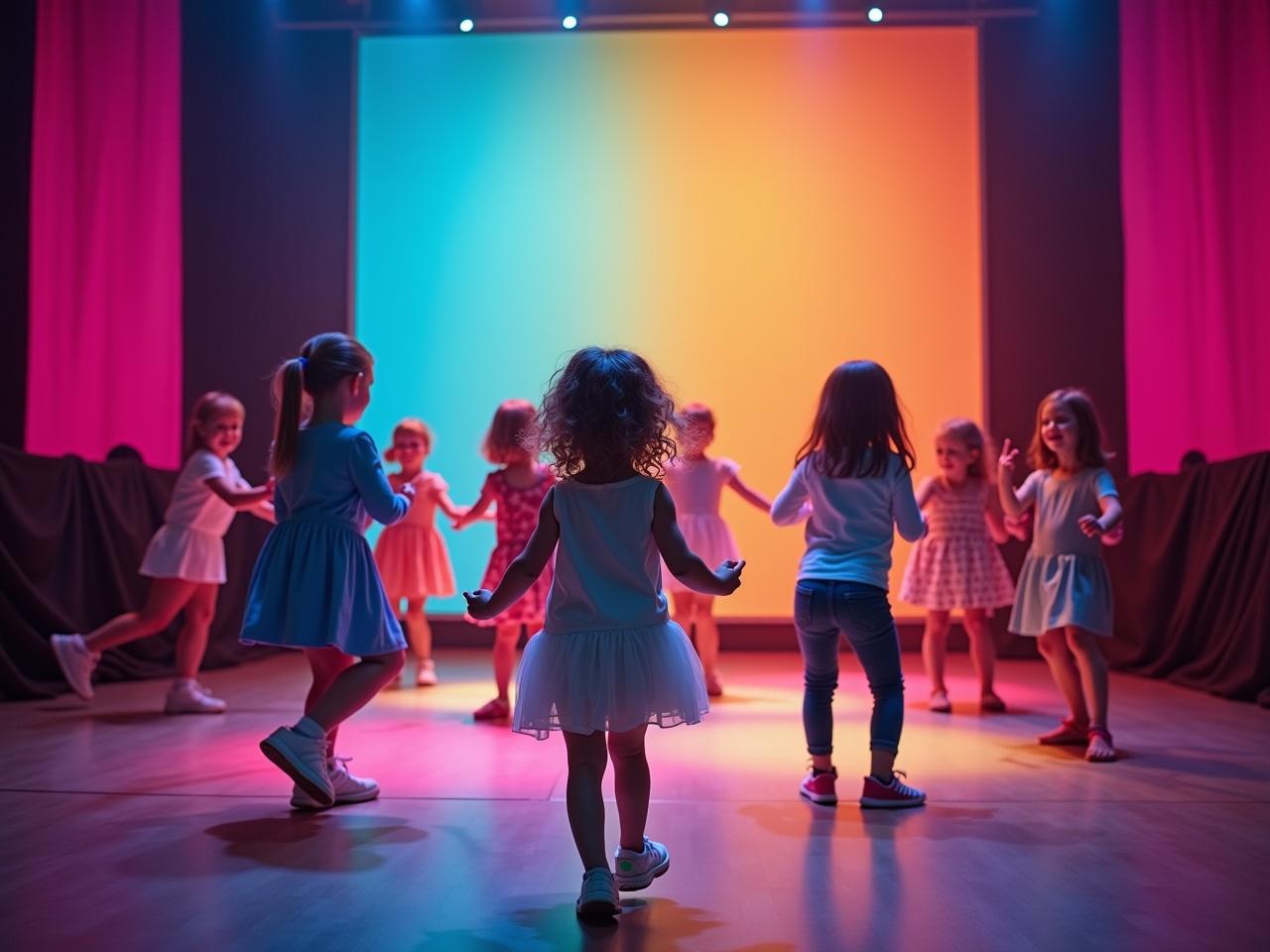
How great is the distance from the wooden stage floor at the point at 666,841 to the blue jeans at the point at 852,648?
0.71 ft

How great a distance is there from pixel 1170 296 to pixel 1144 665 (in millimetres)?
2386

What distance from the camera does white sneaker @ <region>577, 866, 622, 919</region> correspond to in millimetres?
2211

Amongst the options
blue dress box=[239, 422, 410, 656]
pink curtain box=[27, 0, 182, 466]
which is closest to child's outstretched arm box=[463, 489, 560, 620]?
blue dress box=[239, 422, 410, 656]

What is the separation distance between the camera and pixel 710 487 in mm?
5758

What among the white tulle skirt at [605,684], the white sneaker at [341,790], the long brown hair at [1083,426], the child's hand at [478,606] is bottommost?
the white sneaker at [341,790]

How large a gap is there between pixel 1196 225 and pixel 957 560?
10.9 ft

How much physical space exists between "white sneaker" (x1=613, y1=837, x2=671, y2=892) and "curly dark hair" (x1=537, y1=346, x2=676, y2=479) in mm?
779

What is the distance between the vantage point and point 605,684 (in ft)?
7.67

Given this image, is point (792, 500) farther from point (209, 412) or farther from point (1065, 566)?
point (209, 412)

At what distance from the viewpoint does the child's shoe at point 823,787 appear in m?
3.25

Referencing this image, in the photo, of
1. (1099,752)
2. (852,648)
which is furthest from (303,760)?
(1099,752)

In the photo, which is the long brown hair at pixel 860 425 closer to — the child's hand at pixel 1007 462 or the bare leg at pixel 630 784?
the child's hand at pixel 1007 462

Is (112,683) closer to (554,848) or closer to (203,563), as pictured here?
(203,563)

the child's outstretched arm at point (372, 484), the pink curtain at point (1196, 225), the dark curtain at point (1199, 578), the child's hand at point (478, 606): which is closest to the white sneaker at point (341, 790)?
the child's outstretched arm at point (372, 484)
